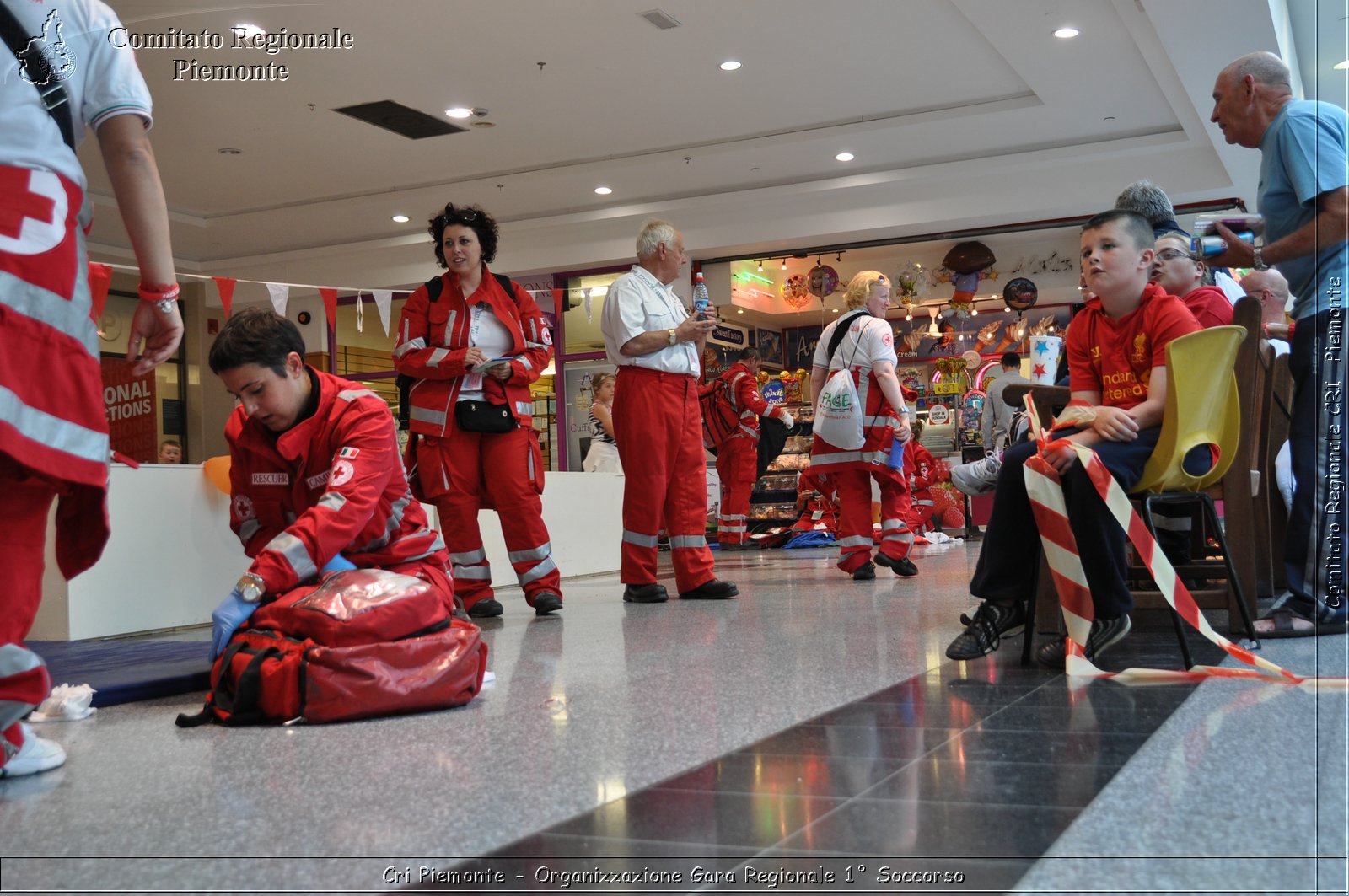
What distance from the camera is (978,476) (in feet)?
11.6

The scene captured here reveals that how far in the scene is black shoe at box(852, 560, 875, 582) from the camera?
6145 mm

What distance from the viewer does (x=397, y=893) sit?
1.33m

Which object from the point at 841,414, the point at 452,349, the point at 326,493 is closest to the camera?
the point at 326,493

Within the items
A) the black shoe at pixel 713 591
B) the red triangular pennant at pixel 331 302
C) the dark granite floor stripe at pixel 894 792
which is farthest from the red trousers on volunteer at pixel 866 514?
the red triangular pennant at pixel 331 302

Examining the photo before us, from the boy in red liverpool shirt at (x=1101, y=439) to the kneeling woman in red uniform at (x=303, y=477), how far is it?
1486mm

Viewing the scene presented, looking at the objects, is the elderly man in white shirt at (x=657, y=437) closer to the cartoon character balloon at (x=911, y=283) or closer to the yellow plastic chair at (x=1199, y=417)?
the yellow plastic chair at (x=1199, y=417)

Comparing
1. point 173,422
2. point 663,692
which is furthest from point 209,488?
point 173,422

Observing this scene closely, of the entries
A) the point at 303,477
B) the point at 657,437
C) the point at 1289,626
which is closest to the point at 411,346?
the point at 657,437

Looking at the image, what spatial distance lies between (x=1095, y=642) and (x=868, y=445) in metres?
3.19

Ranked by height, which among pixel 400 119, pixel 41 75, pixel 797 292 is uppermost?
pixel 400 119

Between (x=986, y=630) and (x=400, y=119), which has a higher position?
(x=400, y=119)

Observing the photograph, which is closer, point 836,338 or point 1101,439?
point 1101,439

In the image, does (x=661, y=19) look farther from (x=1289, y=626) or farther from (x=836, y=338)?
(x=1289, y=626)

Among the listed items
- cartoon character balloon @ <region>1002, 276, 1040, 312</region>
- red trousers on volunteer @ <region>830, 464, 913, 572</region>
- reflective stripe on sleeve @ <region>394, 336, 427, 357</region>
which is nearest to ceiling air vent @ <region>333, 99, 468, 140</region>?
reflective stripe on sleeve @ <region>394, 336, 427, 357</region>
